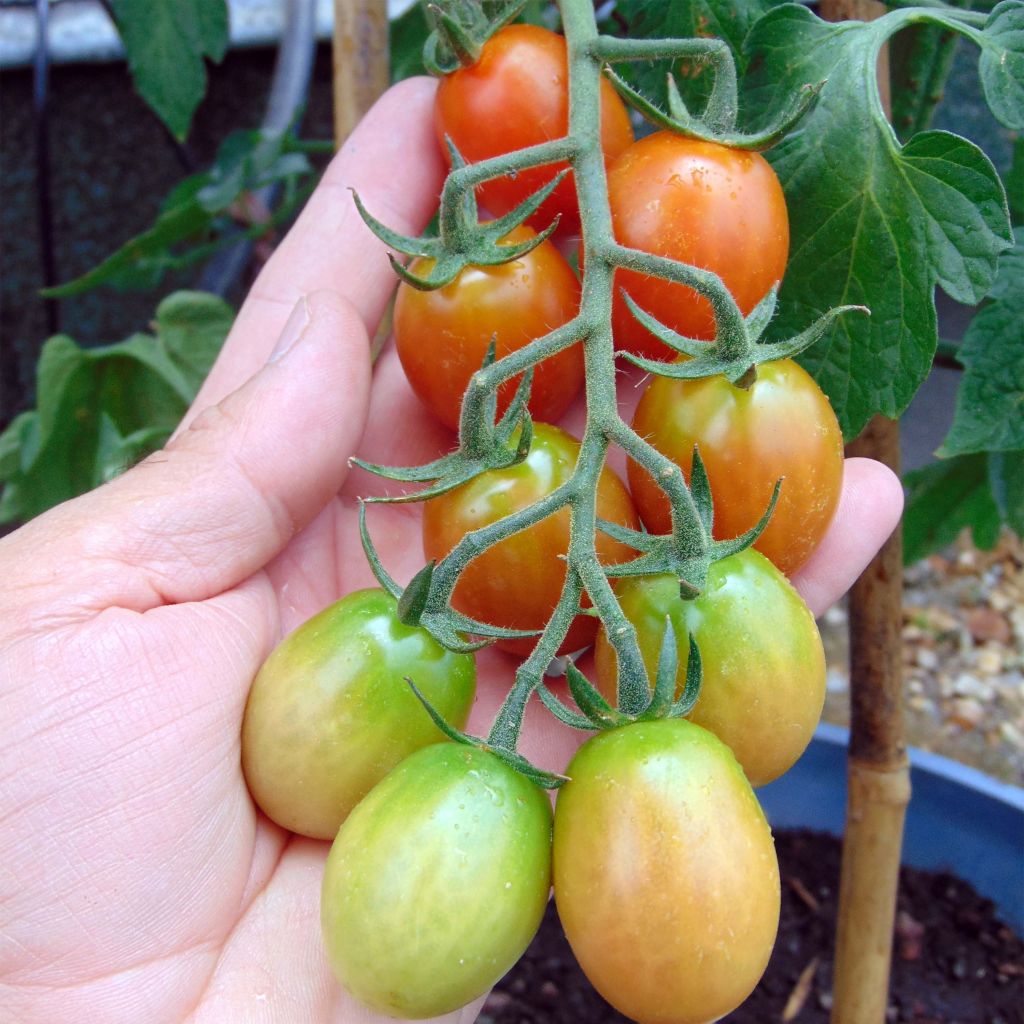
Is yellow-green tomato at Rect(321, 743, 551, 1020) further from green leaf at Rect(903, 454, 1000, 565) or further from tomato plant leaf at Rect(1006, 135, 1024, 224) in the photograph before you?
green leaf at Rect(903, 454, 1000, 565)

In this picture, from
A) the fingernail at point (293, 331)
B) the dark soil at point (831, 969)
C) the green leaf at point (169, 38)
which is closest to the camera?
the fingernail at point (293, 331)

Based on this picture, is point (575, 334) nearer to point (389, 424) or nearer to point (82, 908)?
point (389, 424)

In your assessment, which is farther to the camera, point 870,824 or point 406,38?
point 406,38

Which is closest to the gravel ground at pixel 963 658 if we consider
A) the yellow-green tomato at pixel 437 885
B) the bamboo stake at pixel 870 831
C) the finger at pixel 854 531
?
the bamboo stake at pixel 870 831

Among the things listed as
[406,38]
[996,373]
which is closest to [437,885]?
[996,373]

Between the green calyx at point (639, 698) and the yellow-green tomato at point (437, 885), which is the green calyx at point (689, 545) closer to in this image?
the green calyx at point (639, 698)

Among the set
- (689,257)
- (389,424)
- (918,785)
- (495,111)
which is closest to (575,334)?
(689,257)

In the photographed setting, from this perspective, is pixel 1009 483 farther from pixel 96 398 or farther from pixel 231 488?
pixel 96 398
